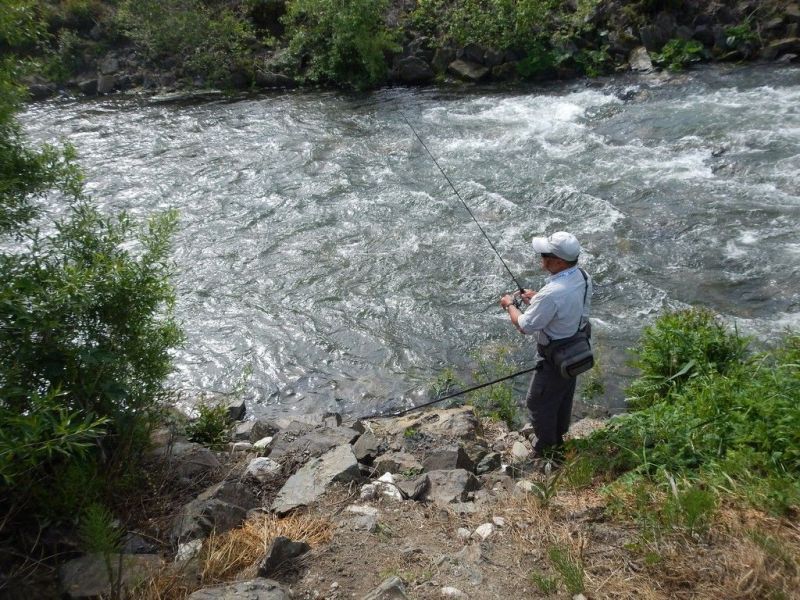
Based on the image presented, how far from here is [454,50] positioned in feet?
54.7

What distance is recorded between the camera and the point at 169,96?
58.5 feet

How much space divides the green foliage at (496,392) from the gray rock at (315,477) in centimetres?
189

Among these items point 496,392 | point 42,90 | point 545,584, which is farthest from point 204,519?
point 42,90

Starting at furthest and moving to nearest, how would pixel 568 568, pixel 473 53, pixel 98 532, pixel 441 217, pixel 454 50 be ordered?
pixel 454 50, pixel 473 53, pixel 441 217, pixel 568 568, pixel 98 532

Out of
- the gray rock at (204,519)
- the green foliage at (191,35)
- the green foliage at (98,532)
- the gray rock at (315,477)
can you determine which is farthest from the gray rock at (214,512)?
the green foliage at (191,35)

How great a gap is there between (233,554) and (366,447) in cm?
173

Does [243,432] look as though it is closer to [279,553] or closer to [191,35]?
[279,553]

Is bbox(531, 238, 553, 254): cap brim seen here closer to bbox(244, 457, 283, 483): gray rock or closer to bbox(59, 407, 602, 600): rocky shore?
bbox(59, 407, 602, 600): rocky shore

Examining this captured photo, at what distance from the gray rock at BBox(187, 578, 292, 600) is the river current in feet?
10.8

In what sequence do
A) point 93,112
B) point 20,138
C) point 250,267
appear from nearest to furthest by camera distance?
point 20,138 < point 250,267 < point 93,112

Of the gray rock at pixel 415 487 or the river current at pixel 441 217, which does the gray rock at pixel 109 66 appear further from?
the gray rock at pixel 415 487

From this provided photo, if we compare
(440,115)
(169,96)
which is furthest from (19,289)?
(169,96)

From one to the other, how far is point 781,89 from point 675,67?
2.49m

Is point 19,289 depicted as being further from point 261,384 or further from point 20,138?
point 261,384
